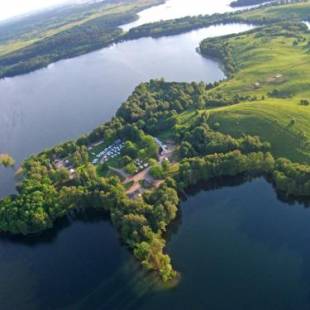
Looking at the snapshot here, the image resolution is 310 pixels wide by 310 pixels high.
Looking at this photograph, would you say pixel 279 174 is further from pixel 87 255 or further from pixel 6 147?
pixel 6 147

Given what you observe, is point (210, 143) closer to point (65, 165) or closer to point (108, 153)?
point (108, 153)

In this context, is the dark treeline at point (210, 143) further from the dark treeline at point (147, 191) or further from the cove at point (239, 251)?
the cove at point (239, 251)

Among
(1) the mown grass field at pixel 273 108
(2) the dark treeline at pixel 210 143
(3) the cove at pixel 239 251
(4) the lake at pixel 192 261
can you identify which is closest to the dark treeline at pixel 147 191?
(2) the dark treeline at pixel 210 143

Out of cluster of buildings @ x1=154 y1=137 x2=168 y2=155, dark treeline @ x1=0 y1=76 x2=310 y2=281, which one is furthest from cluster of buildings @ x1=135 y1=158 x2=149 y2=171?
cluster of buildings @ x1=154 y1=137 x2=168 y2=155

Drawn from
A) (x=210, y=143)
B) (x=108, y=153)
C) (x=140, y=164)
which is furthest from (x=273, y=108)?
(x=108, y=153)

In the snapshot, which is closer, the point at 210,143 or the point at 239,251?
the point at 239,251

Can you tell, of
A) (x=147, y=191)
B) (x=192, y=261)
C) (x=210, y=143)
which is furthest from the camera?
(x=210, y=143)
